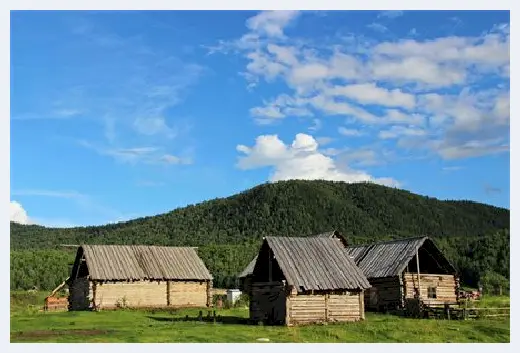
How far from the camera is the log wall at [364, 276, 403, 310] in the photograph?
46969mm

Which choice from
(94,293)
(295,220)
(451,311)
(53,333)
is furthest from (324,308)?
(295,220)

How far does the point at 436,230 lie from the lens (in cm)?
17125

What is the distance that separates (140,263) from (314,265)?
20.3 m

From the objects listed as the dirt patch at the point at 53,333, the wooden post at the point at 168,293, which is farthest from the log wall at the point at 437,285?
the dirt patch at the point at 53,333

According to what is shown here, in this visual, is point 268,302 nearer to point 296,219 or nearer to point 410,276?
point 410,276

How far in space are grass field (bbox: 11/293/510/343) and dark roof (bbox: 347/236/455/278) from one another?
9.77 meters

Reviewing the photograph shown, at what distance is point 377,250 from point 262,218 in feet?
375

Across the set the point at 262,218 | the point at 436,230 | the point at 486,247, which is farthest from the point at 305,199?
the point at 486,247

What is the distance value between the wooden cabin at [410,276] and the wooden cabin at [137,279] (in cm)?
1406

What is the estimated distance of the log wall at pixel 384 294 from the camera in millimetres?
46969

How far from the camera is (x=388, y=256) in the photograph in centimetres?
4991

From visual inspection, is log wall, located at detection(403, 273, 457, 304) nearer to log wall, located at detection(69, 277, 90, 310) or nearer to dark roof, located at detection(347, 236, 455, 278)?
dark roof, located at detection(347, 236, 455, 278)

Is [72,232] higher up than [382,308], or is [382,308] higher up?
[72,232]
